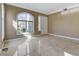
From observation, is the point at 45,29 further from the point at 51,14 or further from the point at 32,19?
the point at 32,19

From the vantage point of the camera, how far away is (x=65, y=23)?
752 centimetres

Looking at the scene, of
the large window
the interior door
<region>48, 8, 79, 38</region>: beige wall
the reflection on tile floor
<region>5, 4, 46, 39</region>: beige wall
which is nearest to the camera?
the reflection on tile floor

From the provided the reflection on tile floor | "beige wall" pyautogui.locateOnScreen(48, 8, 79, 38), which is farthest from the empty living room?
the reflection on tile floor

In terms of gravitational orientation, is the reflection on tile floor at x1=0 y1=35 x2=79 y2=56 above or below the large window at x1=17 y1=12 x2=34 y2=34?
below

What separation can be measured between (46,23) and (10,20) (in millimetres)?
5110

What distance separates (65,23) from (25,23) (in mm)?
3707

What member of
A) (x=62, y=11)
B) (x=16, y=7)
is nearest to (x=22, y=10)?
(x=16, y=7)

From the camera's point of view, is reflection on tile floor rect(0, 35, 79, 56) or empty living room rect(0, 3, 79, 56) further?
empty living room rect(0, 3, 79, 56)

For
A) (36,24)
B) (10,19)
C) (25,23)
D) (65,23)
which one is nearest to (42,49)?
(10,19)

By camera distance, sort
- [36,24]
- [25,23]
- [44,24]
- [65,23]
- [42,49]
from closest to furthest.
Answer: [42,49], [65,23], [25,23], [36,24], [44,24]

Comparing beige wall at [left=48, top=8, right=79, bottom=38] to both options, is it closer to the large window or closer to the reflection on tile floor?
the reflection on tile floor

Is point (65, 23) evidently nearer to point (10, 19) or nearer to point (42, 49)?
point (42, 49)

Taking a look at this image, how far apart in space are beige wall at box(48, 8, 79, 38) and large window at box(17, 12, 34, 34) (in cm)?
262

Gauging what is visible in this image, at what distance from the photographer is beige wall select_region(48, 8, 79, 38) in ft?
21.1
